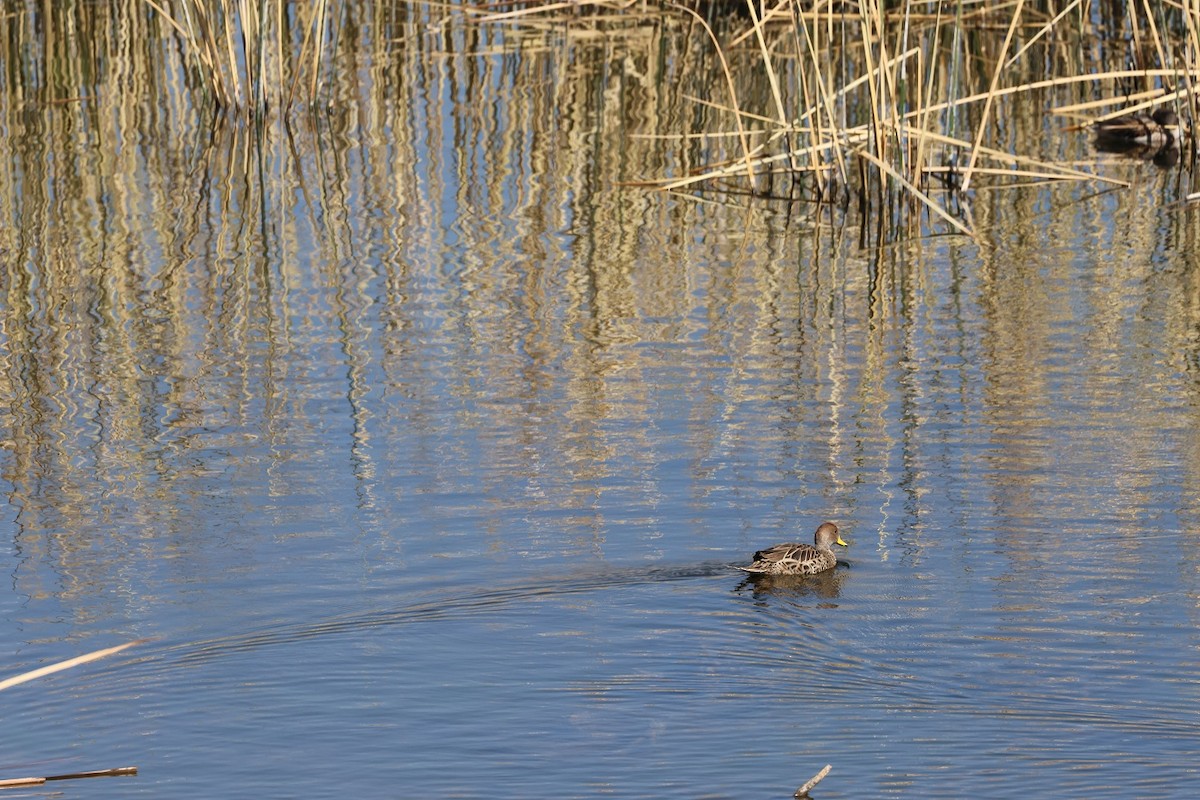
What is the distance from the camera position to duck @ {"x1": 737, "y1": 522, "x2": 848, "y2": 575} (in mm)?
6578

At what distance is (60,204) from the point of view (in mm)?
13422

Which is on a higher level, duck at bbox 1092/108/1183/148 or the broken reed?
the broken reed

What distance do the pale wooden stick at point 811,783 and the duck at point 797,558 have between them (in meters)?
1.39

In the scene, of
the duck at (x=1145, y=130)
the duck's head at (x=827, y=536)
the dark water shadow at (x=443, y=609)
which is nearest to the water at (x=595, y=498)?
the dark water shadow at (x=443, y=609)

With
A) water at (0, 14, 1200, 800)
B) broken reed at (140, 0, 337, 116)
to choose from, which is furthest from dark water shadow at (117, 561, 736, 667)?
broken reed at (140, 0, 337, 116)

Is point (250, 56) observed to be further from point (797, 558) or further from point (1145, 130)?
point (797, 558)

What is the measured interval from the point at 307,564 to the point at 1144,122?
31.6 feet

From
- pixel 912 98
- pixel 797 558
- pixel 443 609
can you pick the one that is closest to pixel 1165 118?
pixel 912 98

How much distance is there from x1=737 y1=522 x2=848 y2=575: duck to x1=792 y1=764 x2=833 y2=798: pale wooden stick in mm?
1391

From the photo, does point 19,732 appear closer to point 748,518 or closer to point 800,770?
point 800,770

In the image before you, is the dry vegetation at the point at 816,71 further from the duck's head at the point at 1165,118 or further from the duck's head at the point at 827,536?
the duck's head at the point at 827,536

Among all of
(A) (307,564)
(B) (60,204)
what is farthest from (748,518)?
(B) (60,204)

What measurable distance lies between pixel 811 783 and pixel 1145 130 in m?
11.0

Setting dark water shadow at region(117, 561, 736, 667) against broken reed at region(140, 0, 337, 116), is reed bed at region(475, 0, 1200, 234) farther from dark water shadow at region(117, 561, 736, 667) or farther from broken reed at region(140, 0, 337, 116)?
dark water shadow at region(117, 561, 736, 667)
